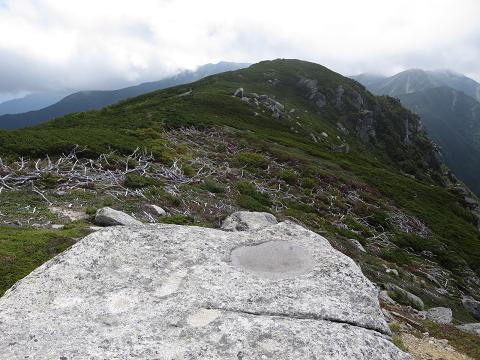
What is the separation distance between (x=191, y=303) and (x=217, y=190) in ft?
70.5

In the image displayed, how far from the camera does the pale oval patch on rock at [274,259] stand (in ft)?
31.6

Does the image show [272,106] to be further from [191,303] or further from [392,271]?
[191,303]

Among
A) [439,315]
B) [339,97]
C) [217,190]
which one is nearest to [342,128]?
[339,97]

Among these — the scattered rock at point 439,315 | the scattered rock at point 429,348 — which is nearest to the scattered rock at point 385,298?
the scattered rock at point 439,315

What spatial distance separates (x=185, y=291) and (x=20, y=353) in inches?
124

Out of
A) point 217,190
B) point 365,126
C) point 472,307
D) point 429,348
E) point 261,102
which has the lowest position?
point 365,126

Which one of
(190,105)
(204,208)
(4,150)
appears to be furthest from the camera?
(190,105)

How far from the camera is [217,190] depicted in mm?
29750

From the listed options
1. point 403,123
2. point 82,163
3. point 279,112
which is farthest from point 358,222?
point 403,123

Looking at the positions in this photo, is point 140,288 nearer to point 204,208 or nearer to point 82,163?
point 204,208

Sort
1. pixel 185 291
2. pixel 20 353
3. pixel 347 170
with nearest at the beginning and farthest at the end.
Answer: pixel 20 353
pixel 185 291
pixel 347 170

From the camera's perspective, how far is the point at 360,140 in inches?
4444

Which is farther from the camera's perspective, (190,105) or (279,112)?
(279,112)

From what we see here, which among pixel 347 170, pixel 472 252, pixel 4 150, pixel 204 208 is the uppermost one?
pixel 4 150
